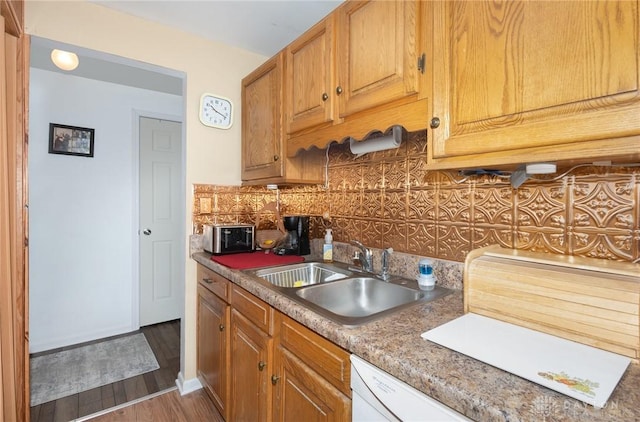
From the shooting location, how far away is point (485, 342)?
0.77 m

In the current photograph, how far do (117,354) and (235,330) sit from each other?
1659mm

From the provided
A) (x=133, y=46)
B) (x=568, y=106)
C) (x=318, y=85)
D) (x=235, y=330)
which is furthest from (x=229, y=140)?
(x=568, y=106)

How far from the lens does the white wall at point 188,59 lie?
1650 mm

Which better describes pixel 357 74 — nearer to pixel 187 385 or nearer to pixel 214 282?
pixel 214 282

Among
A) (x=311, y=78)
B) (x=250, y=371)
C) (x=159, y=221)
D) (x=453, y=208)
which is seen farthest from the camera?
(x=159, y=221)

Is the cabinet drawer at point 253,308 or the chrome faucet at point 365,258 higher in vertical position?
the chrome faucet at point 365,258

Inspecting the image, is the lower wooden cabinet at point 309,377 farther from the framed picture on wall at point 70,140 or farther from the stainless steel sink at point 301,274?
the framed picture on wall at point 70,140

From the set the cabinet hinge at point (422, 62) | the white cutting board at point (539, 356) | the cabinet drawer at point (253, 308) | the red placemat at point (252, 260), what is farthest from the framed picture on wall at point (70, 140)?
the white cutting board at point (539, 356)

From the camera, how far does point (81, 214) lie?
8.70ft

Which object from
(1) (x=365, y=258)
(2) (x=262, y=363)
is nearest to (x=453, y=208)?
(1) (x=365, y=258)

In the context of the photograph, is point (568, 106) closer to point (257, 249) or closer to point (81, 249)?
point (257, 249)

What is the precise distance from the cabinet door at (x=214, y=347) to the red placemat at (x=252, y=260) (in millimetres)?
213

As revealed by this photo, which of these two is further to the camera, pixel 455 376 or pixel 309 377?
pixel 309 377

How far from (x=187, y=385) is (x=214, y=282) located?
2.73 feet
